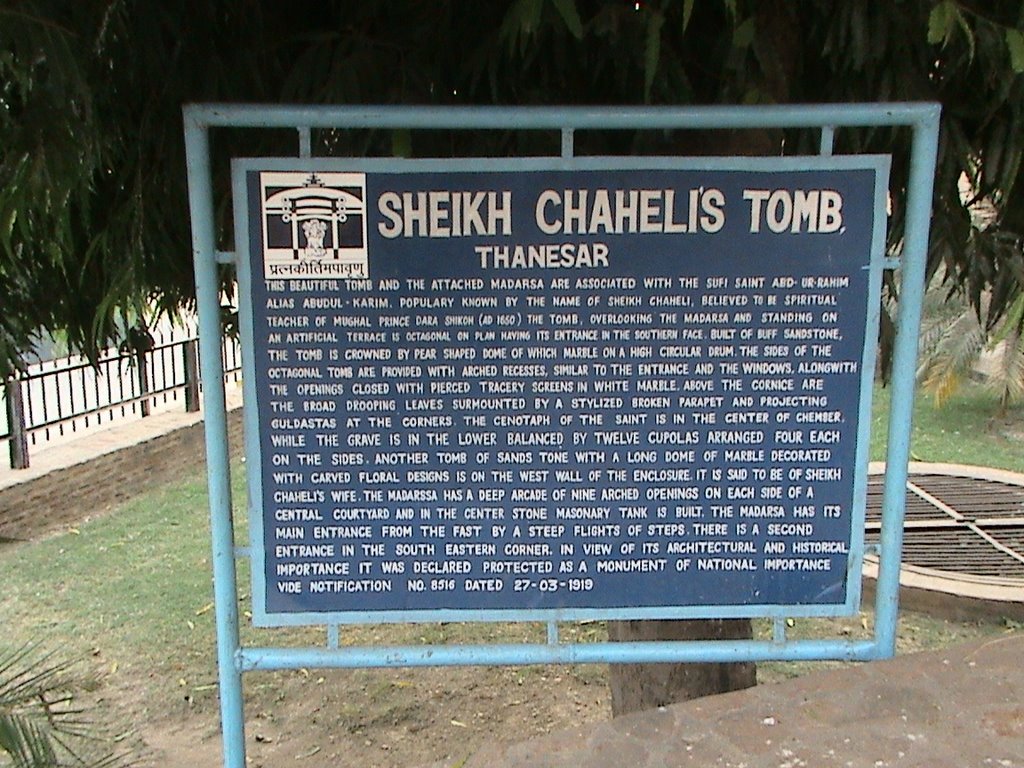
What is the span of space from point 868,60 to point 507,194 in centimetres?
106

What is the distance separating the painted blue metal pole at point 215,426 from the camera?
211 centimetres

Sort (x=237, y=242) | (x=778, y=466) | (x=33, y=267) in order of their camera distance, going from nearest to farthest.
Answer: (x=237, y=242)
(x=778, y=466)
(x=33, y=267)

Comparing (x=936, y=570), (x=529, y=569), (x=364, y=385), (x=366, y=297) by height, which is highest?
(x=366, y=297)

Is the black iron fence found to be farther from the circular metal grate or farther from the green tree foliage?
the circular metal grate

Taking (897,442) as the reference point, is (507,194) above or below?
above

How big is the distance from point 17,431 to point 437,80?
6.10m

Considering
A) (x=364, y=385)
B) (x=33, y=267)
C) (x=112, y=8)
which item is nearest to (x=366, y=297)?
(x=364, y=385)

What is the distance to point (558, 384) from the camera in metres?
2.16

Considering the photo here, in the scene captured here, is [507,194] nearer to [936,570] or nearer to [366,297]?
[366,297]

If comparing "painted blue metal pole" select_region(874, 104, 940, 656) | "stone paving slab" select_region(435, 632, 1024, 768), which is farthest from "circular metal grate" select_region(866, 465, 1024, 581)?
"painted blue metal pole" select_region(874, 104, 940, 656)

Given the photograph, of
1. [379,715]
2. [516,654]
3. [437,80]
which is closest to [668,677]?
[516,654]

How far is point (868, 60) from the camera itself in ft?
7.83

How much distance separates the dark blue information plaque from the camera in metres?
2.08

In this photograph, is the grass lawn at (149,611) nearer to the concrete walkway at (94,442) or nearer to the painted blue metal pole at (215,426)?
the concrete walkway at (94,442)
